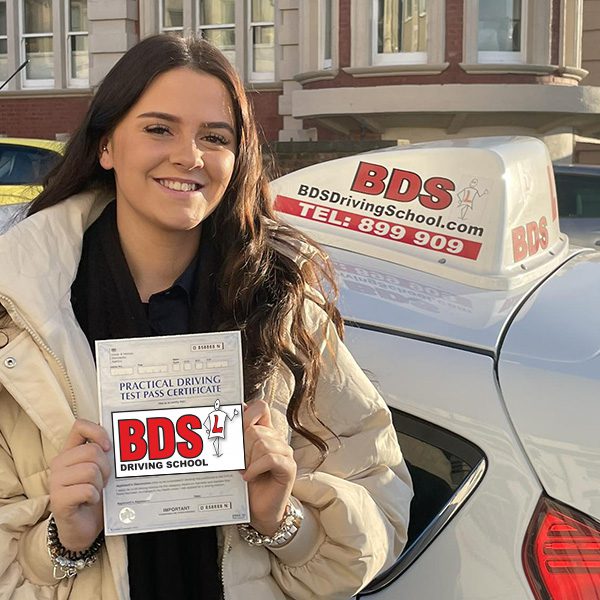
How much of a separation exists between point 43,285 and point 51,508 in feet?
1.24

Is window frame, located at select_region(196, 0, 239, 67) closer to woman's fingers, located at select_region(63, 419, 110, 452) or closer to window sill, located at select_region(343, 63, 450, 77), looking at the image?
window sill, located at select_region(343, 63, 450, 77)

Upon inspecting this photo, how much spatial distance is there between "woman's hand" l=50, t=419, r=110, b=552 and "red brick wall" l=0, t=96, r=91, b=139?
16.2 meters

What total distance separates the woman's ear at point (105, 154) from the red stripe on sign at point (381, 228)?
758 mm

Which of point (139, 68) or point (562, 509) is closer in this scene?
point (562, 509)

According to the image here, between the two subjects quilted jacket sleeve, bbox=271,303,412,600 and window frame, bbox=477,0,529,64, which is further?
window frame, bbox=477,0,529,64

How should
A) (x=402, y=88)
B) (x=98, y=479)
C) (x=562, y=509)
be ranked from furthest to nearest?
(x=402, y=88) → (x=562, y=509) → (x=98, y=479)

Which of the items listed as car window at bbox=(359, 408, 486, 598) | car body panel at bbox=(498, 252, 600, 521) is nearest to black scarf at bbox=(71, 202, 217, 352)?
car window at bbox=(359, 408, 486, 598)

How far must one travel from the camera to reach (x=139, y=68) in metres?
1.66

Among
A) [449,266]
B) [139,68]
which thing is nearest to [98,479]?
[139,68]

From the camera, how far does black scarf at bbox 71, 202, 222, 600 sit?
153cm

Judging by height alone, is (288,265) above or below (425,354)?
above

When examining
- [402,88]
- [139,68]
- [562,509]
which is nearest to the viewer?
[562,509]

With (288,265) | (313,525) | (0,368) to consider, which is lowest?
(313,525)

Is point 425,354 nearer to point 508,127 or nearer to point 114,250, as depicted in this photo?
point 114,250
